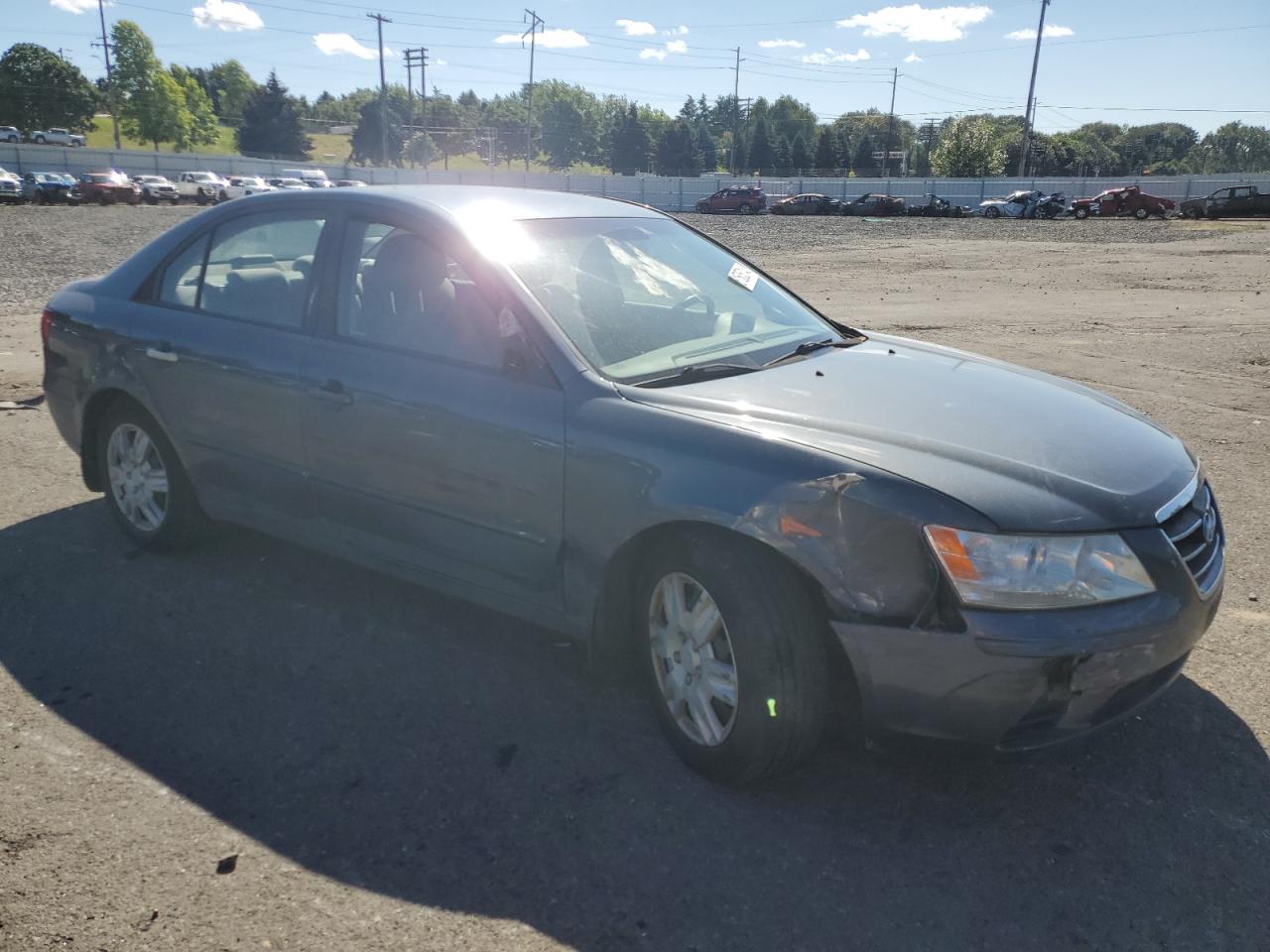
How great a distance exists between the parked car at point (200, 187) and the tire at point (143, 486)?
5665 cm

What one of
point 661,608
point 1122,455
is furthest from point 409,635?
point 1122,455

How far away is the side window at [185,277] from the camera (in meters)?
4.48

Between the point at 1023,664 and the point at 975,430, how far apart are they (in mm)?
802

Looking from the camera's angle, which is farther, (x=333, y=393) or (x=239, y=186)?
(x=239, y=186)

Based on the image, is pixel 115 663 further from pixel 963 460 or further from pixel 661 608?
pixel 963 460

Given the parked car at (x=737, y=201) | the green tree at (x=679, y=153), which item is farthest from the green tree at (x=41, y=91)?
the parked car at (x=737, y=201)

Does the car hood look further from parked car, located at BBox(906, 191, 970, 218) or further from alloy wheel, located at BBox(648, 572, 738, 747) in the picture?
parked car, located at BBox(906, 191, 970, 218)

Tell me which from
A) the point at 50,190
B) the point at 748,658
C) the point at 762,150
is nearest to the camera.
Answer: the point at 748,658

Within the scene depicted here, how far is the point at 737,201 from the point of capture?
55.7 meters

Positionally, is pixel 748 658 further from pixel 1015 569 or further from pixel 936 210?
pixel 936 210

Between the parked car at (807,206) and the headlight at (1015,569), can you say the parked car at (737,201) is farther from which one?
the headlight at (1015,569)

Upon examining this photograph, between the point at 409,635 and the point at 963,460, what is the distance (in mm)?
2266

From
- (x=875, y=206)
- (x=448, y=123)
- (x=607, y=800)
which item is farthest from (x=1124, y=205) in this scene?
(x=448, y=123)

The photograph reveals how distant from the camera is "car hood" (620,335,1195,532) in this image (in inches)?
105
